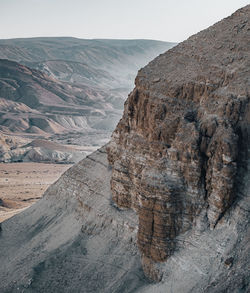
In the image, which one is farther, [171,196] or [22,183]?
[22,183]

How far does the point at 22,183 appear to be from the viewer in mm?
82750

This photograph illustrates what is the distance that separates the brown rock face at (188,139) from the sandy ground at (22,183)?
28923 millimetres

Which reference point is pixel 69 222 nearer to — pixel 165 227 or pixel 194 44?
pixel 165 227

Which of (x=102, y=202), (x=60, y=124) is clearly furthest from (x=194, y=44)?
(x=60, y=124)

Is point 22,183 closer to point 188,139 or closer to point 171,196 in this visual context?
point 171,196

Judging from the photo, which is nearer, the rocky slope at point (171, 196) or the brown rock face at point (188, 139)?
the rocky slope at point (171, 196)

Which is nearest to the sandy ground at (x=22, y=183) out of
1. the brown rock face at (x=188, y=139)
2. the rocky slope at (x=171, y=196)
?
the rocky slope at (x=171, y=196)

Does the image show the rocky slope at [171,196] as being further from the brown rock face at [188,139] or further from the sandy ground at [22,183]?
the sandy ground at [22,183]

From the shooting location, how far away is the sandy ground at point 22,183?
62981 millimetres

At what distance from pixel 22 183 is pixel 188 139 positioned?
63.0 m

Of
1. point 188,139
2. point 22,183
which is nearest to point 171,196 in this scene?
point 188,139

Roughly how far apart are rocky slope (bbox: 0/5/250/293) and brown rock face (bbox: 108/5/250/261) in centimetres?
6

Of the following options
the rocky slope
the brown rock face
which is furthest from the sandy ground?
the brown rock face

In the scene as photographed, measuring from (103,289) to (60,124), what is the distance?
138 metres
